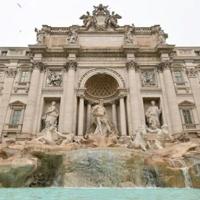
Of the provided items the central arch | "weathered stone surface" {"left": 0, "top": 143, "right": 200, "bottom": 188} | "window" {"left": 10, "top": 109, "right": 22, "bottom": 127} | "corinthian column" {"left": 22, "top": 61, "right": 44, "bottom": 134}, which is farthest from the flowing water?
"window" {"left": 10, "top": 109, "right": 22, "bottom": 127}

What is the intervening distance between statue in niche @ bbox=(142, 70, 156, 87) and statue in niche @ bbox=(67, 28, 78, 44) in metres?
7.80

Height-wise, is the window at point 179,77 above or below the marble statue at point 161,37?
below

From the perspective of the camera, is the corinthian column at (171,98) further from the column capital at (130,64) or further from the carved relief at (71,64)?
the carved relief at (71,64)

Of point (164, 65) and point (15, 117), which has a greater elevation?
point (164, 65)

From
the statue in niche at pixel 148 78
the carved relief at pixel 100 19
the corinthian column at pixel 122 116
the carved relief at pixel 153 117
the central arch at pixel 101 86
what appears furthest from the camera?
the carved relief at pixel 100 19

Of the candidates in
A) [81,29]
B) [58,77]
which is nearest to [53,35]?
[81,29]

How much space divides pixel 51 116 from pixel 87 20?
12733 millimetres

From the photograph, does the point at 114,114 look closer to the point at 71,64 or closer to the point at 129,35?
the point at 71,64

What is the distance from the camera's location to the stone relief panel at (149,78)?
78.2 feet

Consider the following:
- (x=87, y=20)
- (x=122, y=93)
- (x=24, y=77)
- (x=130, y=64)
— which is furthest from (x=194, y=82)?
(x=24, y=77)

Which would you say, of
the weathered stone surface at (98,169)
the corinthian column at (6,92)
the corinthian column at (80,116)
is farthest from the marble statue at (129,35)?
the weathered stone surface at (98,169)

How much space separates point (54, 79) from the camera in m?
23.8

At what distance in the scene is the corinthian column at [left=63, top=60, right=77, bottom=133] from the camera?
2035 cm

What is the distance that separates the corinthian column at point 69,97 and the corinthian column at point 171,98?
8.53 m
